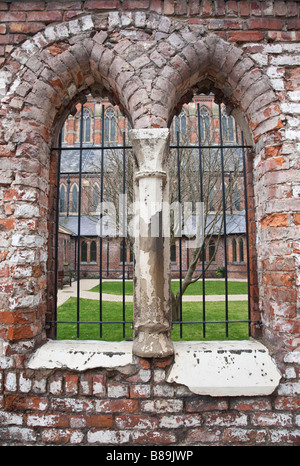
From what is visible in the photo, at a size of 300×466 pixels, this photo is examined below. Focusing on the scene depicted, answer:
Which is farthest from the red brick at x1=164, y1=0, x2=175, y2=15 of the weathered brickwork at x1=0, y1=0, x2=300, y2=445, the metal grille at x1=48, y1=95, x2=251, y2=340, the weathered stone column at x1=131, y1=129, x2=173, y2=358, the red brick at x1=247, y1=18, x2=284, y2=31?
the weathered stone column at x1=131, y1=129, x2=173, y2=358

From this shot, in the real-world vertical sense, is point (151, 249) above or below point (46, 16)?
below

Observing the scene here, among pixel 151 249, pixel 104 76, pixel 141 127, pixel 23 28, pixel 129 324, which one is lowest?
pixel 129 324

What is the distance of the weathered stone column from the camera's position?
2.19 m

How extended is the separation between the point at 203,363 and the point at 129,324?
14.6 feet

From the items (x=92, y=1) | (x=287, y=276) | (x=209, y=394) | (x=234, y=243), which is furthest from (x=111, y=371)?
(x=234, y=243)

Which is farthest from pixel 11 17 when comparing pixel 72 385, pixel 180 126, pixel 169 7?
pixel 180 126

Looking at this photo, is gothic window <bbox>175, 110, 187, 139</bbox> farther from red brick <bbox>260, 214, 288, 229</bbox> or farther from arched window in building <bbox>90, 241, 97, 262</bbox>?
arched window in building <bbox>90, 241, 97, 262</bbox>

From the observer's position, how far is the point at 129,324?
644cm

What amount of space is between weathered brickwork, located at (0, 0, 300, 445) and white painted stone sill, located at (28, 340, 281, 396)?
0.08 metres

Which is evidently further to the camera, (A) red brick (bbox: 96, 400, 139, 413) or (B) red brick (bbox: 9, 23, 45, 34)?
(B) red brick (bbox: 9, 23, 45, 34)

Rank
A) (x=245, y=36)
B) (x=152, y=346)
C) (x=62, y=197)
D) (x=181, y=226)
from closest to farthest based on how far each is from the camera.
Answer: (x=152, y=346) → (x=245, y=36) → (x=181, y=226) → (x=62, y=197)

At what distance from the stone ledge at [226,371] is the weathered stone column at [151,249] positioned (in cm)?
19

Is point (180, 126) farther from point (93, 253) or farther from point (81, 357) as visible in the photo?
point (93, 253)

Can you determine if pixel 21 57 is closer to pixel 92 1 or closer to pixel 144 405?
pixel 92 1
